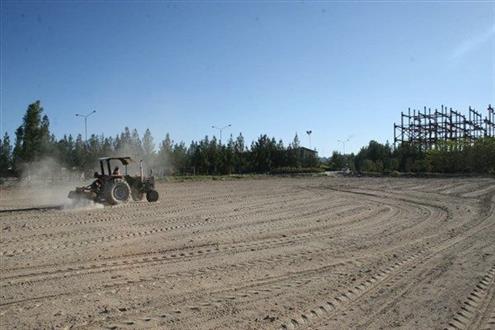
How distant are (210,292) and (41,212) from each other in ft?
39.9

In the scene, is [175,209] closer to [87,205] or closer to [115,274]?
[87,205]

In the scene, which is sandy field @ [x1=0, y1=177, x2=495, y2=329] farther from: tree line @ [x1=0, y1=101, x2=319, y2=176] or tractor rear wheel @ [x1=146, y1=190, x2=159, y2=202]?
tree line @ [x1=0, y1=101, x2=319, y2=176]

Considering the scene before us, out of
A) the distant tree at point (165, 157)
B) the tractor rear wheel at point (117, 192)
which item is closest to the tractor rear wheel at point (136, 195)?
the tractor rear wheel at point (117, 192)

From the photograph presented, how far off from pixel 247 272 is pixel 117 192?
11402 mm

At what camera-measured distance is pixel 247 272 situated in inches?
324

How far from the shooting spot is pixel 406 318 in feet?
19.4

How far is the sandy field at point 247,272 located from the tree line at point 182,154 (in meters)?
37.3

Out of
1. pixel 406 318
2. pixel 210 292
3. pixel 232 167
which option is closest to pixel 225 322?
pixel 210 292

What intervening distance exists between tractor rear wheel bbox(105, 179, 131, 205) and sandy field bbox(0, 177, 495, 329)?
2874mm

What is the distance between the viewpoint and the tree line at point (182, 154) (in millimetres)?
59719

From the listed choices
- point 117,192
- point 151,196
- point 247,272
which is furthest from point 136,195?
point 247,272

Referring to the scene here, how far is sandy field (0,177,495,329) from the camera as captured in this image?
5957 millimetres

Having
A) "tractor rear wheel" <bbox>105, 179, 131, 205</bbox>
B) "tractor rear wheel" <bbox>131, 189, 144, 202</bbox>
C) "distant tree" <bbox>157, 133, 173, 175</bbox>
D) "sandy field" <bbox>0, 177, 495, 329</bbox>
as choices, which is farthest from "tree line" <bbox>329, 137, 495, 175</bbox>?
"tractor rear wheel" <bbox>105, 179, 131, 205</bbox>

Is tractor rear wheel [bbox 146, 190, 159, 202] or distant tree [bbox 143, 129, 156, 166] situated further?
distant tree [bbox 143, 129, 156, 166]
